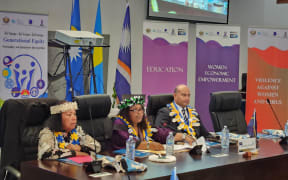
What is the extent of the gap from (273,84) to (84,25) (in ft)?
9.66

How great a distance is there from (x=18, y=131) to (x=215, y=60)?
14.2 feet

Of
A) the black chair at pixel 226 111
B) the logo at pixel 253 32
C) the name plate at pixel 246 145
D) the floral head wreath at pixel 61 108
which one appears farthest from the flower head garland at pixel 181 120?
the logo at pixel 253 32

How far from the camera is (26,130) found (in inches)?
133

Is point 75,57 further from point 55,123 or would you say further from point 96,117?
point 55,123

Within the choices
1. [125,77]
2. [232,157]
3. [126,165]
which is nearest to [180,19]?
[125,77]

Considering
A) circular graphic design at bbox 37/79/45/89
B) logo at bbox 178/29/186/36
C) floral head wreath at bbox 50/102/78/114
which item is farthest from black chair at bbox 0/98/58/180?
logo at bbox 178/29/186/36

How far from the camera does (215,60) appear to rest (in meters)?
7.08

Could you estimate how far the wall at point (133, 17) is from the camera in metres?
5.94

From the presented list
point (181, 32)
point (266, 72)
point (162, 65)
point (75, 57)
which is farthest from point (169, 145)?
point (266, 72)

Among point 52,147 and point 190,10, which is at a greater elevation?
point 190,10

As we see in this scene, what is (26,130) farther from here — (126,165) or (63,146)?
(126,165)

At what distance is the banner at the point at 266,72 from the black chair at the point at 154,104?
96.6 inches

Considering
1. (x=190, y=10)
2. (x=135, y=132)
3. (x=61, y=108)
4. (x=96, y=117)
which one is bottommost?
(x=135, y=132)

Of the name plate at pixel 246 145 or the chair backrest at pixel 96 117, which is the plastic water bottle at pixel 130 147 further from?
the name plate at pixel 246 145
